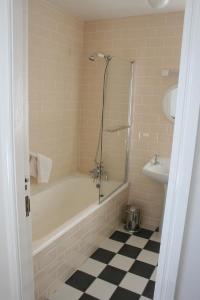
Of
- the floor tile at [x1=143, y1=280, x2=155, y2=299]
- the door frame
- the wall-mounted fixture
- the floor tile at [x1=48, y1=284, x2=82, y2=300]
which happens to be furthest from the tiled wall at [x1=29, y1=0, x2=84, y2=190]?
the door frame

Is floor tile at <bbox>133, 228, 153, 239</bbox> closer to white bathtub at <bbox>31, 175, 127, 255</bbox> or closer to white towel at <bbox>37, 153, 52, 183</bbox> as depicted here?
white bathtub at <bbox>31, 175, 127, 255</bbox>

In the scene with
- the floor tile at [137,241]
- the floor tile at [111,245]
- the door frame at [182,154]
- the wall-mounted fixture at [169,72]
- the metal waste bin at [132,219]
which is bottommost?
the floor tile at [137,241]

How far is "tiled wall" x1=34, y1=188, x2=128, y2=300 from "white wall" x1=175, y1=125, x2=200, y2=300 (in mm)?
1097

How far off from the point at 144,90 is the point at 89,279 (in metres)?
2.05

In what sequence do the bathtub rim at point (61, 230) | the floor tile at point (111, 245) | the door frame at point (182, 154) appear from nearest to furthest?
the door frame at point (182, 154), the bathtub rim at point (61, 230), the floor tile at point (111, 245)

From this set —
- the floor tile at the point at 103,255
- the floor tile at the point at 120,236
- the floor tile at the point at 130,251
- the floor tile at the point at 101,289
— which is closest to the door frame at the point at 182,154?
the floor tile at the point at 101,289

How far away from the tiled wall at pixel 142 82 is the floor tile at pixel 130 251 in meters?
0.59

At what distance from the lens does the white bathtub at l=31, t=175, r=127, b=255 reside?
2.58 m

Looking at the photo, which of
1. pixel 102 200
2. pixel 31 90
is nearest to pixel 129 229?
pixel 102 200

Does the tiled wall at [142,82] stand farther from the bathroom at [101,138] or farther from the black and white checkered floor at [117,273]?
the black and white checkered floor at [117,273]

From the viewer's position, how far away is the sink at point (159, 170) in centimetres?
241

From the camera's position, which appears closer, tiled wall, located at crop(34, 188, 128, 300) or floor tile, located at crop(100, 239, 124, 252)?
tiled wall, located at crop(34, 188, 128, 300)

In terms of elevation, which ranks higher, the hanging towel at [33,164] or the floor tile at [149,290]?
the hanging towel at [33,164]

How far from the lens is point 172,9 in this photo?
254cm
